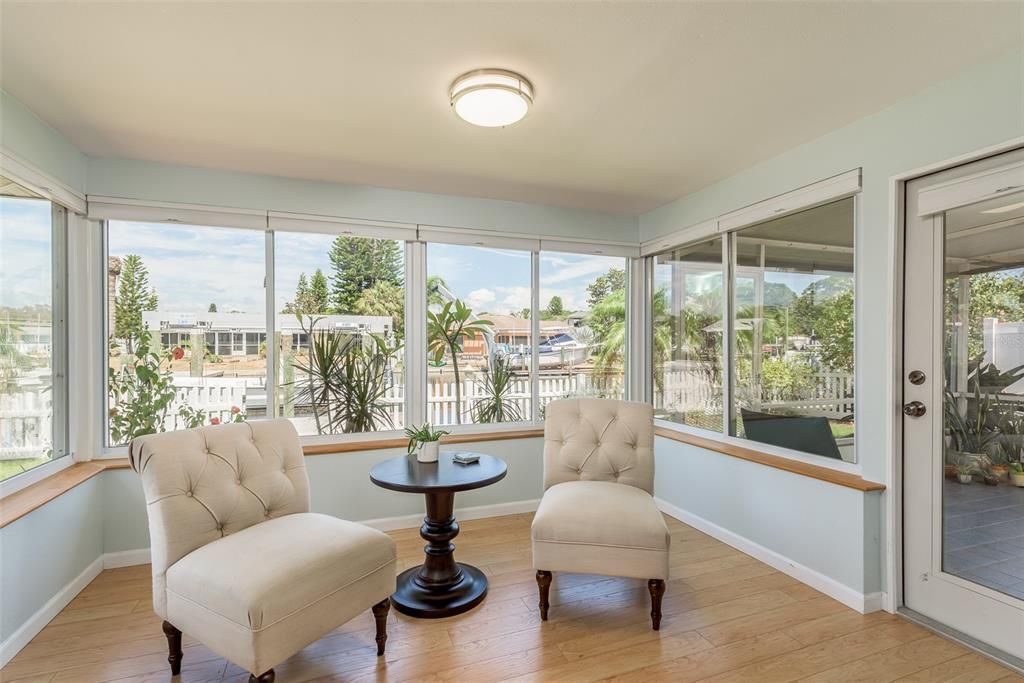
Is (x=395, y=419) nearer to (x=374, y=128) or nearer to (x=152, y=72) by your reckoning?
(x=374, y=128)

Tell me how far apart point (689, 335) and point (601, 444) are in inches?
55.8

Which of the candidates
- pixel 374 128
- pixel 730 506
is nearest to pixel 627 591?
pixel 730 506

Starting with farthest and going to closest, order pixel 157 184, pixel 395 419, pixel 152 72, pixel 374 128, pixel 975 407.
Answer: pixel 395 419, pixel 157 184, pixel 374 128, pixel 975 407, pixel 152 72

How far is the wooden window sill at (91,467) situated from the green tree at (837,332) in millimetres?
2012

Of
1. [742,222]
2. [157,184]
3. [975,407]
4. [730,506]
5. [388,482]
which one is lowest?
[730,506]

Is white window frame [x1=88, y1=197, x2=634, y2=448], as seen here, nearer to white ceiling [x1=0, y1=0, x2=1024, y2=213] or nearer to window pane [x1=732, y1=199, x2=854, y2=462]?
white ceiling [x1=0, y1=0, x2=1024, y2=213]

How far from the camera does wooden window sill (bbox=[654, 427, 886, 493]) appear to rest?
2431 mm

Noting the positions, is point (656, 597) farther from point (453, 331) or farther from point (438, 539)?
point (453, 331)

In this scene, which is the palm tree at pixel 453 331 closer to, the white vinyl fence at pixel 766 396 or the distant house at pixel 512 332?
the distant house at pixel 512 332

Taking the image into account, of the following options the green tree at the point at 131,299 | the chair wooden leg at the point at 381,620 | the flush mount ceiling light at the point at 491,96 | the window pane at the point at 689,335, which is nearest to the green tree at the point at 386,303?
the green tree at the point at 131,299

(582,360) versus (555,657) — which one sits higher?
(582,360)

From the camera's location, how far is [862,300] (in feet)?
8.21

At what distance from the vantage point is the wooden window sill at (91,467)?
217 centimetres

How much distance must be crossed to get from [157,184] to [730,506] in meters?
4.07
